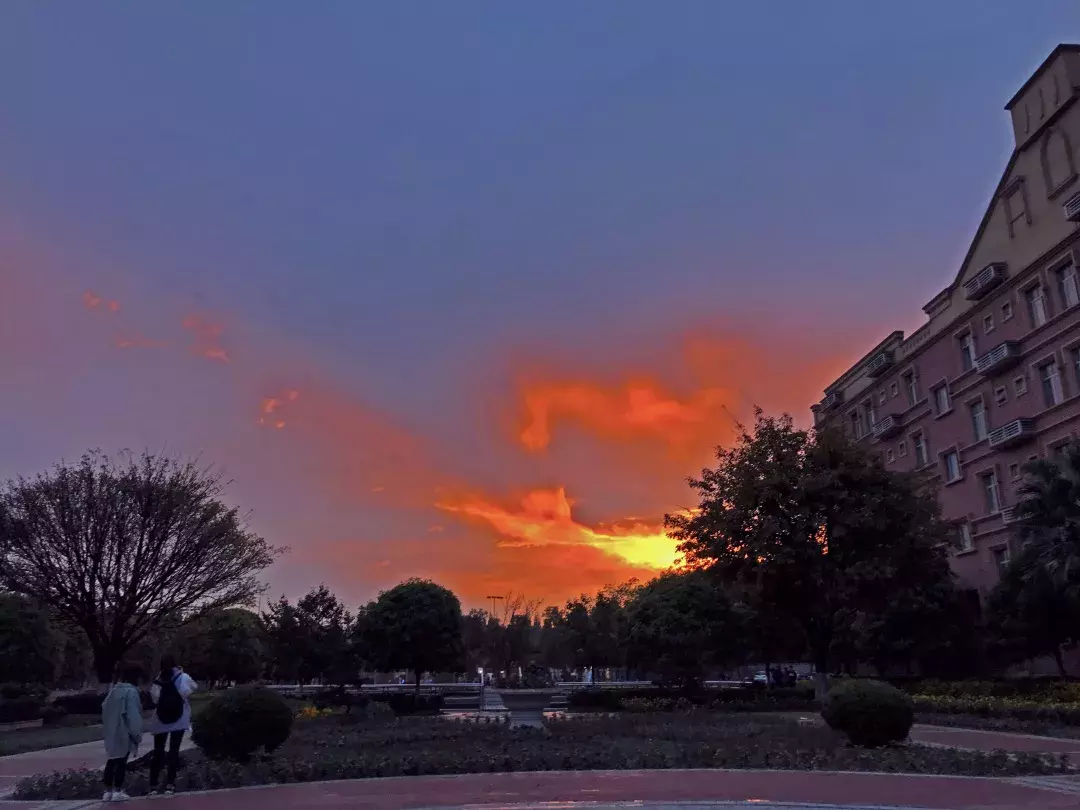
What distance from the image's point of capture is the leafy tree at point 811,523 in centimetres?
2848

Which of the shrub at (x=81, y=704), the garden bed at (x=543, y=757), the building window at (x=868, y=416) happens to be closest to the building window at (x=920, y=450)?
the building window at (x=868, y=416)

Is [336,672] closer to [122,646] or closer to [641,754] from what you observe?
[122,646]

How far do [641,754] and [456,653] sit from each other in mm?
21274

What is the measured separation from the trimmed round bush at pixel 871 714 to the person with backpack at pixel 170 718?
10689mm

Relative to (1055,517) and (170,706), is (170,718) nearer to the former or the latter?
(170,706)

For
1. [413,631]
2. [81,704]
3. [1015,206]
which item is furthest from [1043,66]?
[81,704]

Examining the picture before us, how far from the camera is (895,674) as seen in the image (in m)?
41.6

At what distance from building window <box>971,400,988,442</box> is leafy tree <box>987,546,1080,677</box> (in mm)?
8495

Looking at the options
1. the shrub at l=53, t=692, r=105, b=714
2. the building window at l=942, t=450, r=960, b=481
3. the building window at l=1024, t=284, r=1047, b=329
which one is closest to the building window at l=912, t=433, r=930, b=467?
the building window at l=942, t=450, r=960, b=481

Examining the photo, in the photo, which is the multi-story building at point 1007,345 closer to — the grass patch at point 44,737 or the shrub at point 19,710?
the grass patch at point 44,737

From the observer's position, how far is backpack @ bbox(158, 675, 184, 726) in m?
12.2

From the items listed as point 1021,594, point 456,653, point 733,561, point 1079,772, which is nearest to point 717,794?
point 1079,772

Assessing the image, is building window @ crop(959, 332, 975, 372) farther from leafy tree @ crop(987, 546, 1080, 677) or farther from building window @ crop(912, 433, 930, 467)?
leafy tree @ crop(987, 546, 1080, 677)

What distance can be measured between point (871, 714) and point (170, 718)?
36.8 feet
